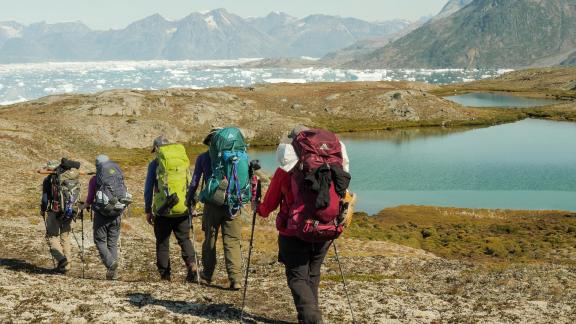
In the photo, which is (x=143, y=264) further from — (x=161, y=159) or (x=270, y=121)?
(x=270, y=121)

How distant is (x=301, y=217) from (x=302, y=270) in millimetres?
1218

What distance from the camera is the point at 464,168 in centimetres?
9050

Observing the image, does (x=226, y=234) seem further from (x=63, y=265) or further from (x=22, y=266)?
(x=22, y=266)

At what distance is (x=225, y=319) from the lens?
1162cm

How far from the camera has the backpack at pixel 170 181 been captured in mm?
14438

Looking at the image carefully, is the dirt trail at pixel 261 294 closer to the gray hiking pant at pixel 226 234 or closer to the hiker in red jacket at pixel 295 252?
the gray hiking pant at pixel 226 234

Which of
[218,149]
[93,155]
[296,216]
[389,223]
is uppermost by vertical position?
[218,149]

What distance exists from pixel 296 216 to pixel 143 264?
11789 mm

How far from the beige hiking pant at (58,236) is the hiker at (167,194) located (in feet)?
13.6

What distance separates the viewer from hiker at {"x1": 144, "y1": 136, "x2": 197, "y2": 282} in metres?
14.5

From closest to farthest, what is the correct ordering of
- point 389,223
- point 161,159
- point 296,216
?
point 296,216
point 161,159
point 389,223

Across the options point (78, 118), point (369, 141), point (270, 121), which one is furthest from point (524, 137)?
point (78, 118)

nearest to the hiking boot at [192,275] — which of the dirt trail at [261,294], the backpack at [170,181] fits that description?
the dirt trail at [261,294]

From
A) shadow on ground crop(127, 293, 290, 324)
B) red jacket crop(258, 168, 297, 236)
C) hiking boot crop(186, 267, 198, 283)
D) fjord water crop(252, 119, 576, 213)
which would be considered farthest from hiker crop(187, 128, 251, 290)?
fjord water crop(252, 119, 576, 213)
